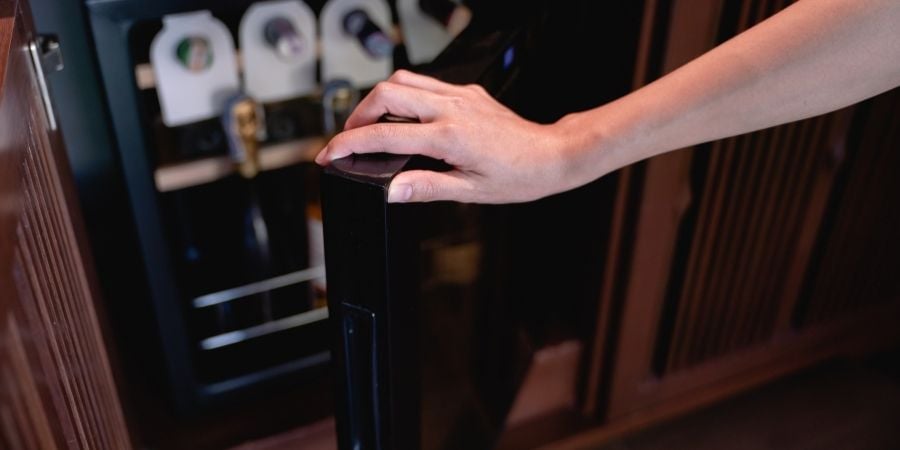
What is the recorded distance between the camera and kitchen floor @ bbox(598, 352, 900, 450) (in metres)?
1.24

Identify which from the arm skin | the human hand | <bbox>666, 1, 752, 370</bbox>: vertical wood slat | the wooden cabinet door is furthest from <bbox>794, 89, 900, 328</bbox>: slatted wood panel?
the wooden cabinet door

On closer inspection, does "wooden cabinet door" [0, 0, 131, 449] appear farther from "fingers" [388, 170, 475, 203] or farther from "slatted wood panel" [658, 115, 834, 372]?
"slatted wood panel" [658, 115, 834, 372]

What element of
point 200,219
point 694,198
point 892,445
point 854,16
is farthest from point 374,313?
point 892,445

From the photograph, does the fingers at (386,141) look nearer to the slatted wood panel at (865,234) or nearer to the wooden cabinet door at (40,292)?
the wooden cabinet door at (40,292)

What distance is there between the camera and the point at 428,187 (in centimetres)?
66

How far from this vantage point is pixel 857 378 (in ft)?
4.47

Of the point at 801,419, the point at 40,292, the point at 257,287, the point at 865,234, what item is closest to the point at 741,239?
the point at 865,234

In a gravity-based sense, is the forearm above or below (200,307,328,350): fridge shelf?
above

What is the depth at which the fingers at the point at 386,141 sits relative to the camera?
0.63m

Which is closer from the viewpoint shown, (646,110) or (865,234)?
(646,110)

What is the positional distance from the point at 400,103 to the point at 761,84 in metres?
0.32

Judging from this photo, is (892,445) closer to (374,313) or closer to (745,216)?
(745,216)

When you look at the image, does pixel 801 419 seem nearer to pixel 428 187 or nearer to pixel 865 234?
pixel 865 234

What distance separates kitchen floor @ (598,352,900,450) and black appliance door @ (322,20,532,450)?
0.22 metres
